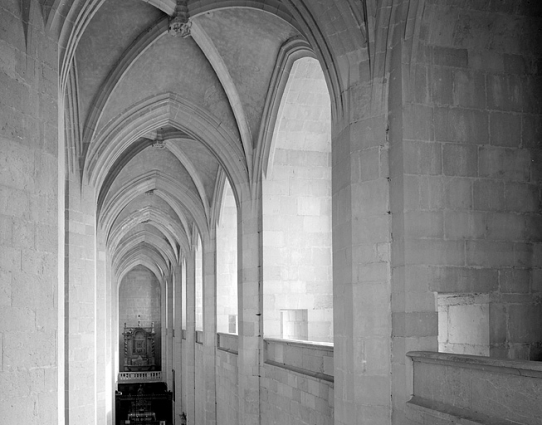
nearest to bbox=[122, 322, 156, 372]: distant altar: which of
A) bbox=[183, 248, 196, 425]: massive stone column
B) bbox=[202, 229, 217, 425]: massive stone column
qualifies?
bbox=[183, 248, 196, 425]: massive stone column

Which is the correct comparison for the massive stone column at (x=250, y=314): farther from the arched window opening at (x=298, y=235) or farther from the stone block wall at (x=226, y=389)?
the stone block wall at (x=226, y=389)

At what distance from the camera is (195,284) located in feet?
71.8

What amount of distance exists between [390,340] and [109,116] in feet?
26.8

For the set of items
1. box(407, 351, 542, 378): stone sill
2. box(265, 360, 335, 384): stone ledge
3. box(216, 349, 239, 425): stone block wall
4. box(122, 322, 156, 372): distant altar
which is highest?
box(407, 351, 542, 378): stone sill

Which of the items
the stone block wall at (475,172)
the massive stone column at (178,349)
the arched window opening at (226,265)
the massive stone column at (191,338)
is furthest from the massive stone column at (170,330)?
the stone block wall at (475,172)

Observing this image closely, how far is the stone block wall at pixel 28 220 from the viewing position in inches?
225

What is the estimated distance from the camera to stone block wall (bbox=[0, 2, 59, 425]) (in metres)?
5.72

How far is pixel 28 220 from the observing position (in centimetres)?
598

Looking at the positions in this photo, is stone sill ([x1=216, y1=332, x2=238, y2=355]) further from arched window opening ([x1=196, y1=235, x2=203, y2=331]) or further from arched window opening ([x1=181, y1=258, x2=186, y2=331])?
arched window opening ([x1=181, y1=258, x2=186, y2=331])

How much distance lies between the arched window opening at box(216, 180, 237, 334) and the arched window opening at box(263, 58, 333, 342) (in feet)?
16.3

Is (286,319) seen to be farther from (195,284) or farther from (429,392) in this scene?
(195,284)

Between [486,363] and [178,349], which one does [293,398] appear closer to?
[486,363]

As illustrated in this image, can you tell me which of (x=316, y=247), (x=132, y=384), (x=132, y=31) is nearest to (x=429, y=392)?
(x=316, y=247)

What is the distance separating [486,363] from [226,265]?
12.5 meters
